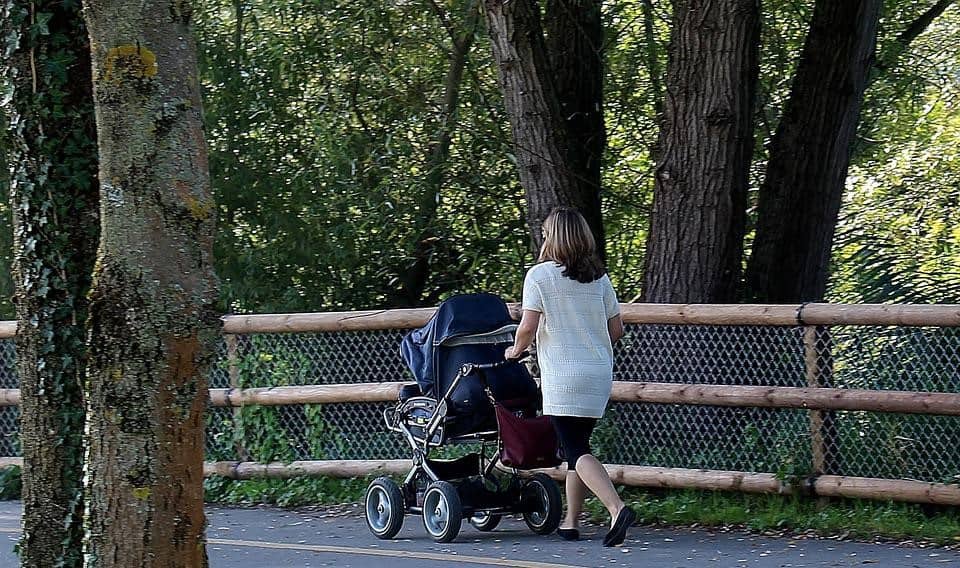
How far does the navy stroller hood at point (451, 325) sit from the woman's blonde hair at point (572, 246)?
2.03ft

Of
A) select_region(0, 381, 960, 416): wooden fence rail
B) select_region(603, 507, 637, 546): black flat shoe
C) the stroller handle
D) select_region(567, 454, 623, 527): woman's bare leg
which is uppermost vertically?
the stroller handle

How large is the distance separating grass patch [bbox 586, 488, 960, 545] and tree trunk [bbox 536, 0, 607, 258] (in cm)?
283

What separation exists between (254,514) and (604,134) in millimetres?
4252

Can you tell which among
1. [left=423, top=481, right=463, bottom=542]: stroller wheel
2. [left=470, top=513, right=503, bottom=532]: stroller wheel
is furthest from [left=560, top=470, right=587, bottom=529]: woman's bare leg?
[left=423, top=481, right=463, bottom=542]: stroller wheel

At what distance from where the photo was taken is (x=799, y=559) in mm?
7766

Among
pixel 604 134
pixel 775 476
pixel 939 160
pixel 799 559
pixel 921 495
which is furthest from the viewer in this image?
pixel 939 160

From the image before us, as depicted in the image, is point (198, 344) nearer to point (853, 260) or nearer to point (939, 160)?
point (853, 260)

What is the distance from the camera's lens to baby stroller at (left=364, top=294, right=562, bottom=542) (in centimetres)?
838

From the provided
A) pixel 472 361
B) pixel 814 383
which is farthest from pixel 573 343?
pixel 814 383

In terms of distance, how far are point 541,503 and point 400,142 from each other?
4935 mm

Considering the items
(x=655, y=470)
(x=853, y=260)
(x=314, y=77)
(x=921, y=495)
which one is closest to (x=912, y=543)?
(x=921, y=495)

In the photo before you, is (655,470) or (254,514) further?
(254,514)

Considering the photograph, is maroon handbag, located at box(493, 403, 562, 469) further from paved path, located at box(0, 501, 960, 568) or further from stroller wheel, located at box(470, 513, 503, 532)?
stroller wheel, located at box(470, 513, 503, 532)

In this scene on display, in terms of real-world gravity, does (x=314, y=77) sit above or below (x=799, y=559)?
above
